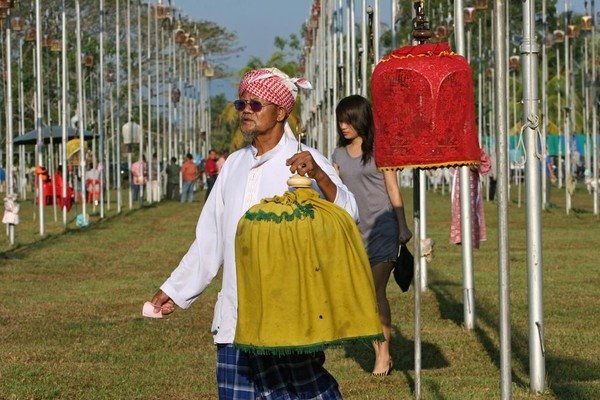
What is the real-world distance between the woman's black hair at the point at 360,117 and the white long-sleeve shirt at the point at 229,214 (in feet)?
11.9

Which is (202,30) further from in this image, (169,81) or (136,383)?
(136,383)

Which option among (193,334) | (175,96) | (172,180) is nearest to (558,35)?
(172,180)

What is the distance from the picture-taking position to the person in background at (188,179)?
5556cm

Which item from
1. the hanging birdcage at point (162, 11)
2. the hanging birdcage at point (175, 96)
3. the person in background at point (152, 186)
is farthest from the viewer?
the hanging birdcage at point (175, 96)

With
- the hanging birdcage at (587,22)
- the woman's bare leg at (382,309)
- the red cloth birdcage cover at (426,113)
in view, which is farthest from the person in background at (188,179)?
the red cloth birdcage cover at (426,113)

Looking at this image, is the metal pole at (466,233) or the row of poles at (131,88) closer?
the metal pole at (466,233)

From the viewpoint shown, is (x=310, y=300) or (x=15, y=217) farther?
(x=15, y=217)

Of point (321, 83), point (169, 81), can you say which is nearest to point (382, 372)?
point (321, 83)

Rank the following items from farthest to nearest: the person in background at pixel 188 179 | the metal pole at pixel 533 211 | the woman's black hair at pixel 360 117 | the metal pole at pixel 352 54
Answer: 1. the person in background at pixel 188 179
2. the metal pole at pixel 352 54
3. the woman's black hair at pixel 360 117
4. the metal pole at pixel 533 211

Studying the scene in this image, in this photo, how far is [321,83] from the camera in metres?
48.2

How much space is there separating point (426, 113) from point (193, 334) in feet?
22.9

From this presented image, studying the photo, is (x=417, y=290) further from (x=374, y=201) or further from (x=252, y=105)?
(x=252, y=105)

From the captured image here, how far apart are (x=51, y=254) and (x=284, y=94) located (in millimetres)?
19597

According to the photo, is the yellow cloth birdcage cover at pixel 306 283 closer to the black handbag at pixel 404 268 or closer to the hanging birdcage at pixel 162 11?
the black handbag at pixel 404 268
